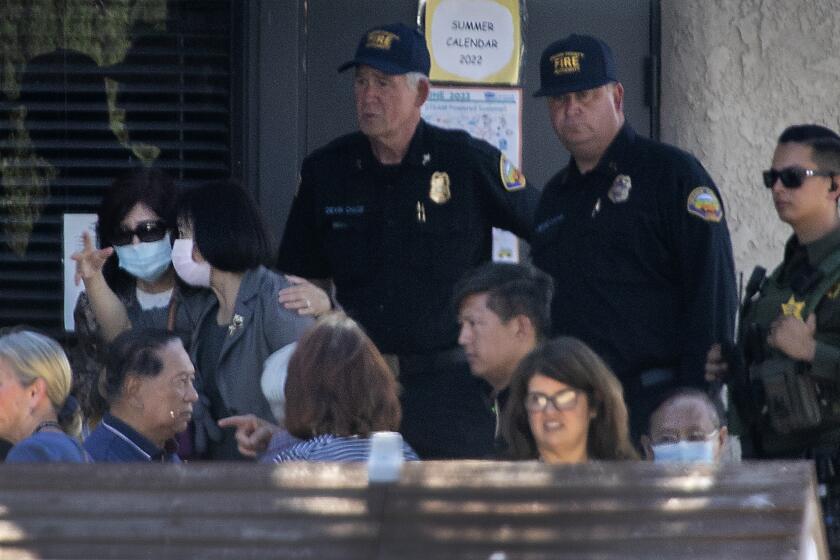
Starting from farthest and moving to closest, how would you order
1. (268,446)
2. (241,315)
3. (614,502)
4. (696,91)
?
(696,91) → (241,315) → (268,446) → (614,502)

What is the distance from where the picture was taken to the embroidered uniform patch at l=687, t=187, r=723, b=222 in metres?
4.50

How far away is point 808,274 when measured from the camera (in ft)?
14.3

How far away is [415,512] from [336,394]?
7.40ft

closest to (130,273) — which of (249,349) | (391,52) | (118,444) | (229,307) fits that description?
(229,307)

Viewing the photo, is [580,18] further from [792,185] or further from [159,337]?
[159,337]

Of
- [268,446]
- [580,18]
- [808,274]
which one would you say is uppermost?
[580,18]

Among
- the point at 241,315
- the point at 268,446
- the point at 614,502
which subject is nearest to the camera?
the point at 614,502

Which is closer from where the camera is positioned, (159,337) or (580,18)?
(159,337)

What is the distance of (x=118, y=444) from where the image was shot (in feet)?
13.7

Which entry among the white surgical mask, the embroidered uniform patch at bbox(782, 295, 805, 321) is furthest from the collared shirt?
the embroidered uniform patch at bbox(782, 295, 805, 321)

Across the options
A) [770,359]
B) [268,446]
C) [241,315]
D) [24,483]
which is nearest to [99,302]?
[241,315]

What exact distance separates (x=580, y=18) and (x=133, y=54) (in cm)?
161

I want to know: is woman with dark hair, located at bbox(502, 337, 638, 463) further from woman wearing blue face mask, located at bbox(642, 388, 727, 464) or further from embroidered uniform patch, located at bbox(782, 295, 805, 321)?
embroidered uniform patch, located at bbox(782, 295, 805, 321)

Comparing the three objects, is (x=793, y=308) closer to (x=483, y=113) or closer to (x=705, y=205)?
(x=705, y=205)
